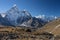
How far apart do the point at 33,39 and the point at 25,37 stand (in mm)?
5088

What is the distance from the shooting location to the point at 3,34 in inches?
4614

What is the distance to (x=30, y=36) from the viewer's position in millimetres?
112312

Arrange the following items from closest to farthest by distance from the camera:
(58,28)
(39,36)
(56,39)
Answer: (56,39), (39,36), (58,28)

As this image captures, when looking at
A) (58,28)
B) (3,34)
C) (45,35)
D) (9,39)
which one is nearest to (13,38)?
(9,39)

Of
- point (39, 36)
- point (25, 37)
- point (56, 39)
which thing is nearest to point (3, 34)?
point (25, 37)

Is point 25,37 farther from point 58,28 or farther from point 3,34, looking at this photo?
point 58,28

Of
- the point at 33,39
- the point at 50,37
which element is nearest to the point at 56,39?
the point at 50,37

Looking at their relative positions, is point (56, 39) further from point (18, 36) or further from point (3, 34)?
point (3, 34)

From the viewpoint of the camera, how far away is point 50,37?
10962cm

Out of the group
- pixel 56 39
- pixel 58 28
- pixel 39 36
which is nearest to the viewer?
pixel 56 39

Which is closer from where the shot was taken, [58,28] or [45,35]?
[45,35]

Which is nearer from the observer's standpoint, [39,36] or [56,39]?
[56,39]

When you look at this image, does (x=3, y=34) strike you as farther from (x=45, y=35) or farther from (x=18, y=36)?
(x=45, y=35)

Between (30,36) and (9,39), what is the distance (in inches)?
463
